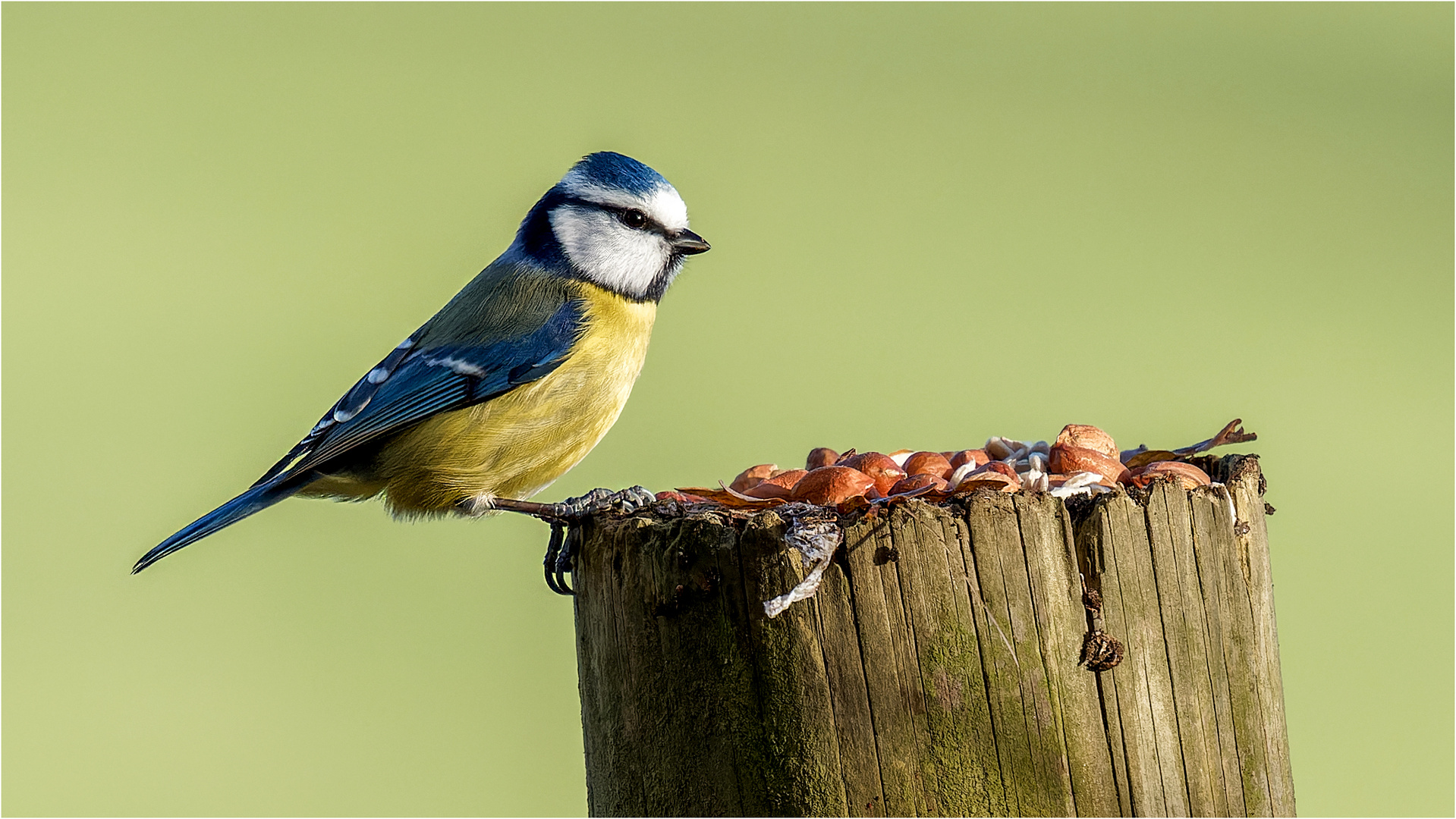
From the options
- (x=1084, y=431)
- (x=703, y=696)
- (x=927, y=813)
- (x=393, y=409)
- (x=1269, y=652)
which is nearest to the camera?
(x=927, y=813)

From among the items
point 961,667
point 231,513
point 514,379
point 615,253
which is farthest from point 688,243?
point 961,667

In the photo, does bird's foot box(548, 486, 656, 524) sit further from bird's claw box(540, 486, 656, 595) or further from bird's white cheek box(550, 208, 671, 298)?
bird's white cheek box(550, 208, 671, 298)

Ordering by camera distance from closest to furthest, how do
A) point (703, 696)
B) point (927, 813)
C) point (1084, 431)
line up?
point (927, 813) < point (703, 696) < point (1084, 431)

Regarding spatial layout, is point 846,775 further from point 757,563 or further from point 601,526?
point 601,526

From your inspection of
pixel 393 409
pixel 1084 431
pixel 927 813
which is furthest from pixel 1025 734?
pixel 393 409

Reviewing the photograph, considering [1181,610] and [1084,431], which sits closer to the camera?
[1181,610]

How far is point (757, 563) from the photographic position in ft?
5.24

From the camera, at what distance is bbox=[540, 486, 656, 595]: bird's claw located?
2291 millimetres

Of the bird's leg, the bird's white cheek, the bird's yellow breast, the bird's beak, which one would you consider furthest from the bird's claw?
the bird's beak

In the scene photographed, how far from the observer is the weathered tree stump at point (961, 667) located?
5.12 feet

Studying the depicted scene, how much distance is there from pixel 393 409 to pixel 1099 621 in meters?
2.00

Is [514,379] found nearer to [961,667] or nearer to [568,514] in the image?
[568,514]

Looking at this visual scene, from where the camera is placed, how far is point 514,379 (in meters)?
2.93

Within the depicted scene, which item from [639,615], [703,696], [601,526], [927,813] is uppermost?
[601,526]
